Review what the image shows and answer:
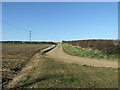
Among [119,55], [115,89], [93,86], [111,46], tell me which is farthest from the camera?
[111,46]

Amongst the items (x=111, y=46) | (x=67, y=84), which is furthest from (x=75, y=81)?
(x=111, y=46)

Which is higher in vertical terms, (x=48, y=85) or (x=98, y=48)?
(x=98, y=48)

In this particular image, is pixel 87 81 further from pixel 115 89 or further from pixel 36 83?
Result: pixel 36 83

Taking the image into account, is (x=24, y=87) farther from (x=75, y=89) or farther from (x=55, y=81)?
(x=75, y=89)

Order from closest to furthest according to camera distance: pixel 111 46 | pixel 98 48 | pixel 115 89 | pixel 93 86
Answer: pixel 115 89 → pixel 93 86 → pixel 111 46 → pixel 98 48

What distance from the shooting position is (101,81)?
573cm

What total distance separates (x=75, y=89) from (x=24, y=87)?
2221mm

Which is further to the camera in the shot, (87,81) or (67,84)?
(87,81)

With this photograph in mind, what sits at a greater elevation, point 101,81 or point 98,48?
point 98,48

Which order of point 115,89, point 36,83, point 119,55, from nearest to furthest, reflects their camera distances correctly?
point 115,89, point 36,83, point 119,55

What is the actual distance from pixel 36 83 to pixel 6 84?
149cm

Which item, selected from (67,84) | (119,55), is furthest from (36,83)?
(119,55)

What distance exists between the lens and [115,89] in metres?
4.82

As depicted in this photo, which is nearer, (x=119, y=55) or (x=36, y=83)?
Answer: (x=36, y=83)
